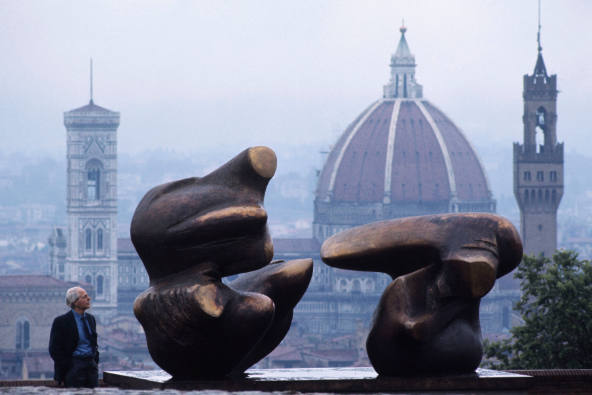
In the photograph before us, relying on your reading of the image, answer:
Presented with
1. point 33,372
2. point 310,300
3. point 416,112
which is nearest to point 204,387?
point 33,372

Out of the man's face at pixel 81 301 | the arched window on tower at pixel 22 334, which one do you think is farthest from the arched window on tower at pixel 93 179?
the man's face at pixel 81 301

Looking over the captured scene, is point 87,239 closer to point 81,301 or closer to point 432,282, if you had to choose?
point 432,282

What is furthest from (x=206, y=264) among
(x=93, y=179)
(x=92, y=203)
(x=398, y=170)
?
(x=398, y=170)

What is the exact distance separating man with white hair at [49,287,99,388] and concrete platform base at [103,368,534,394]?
35 cm

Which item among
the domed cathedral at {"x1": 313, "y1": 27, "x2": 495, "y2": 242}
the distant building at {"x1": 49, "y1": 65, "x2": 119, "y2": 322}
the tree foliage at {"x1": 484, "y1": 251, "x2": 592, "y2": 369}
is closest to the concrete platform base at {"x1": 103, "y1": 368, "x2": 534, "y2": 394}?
the tree foliage at {"x1": 484, "y1": 251, "x2": 592, "y2": 369}

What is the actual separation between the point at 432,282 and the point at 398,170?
141 metres

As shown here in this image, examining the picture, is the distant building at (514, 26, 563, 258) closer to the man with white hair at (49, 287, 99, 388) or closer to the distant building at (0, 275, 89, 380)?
the distant building at (0, 275, 89, 380)

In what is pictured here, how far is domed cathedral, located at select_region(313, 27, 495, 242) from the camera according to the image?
148 metres

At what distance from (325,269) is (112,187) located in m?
20.0

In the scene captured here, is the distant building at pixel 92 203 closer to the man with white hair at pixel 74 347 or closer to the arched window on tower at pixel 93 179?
the arched window on tower at pixel 93 179

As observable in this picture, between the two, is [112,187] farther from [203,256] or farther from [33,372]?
[203,256]

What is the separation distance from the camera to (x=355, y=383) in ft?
33.2

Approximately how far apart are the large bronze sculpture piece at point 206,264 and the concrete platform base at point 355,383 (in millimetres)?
204

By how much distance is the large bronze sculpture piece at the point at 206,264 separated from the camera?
33.3ft
